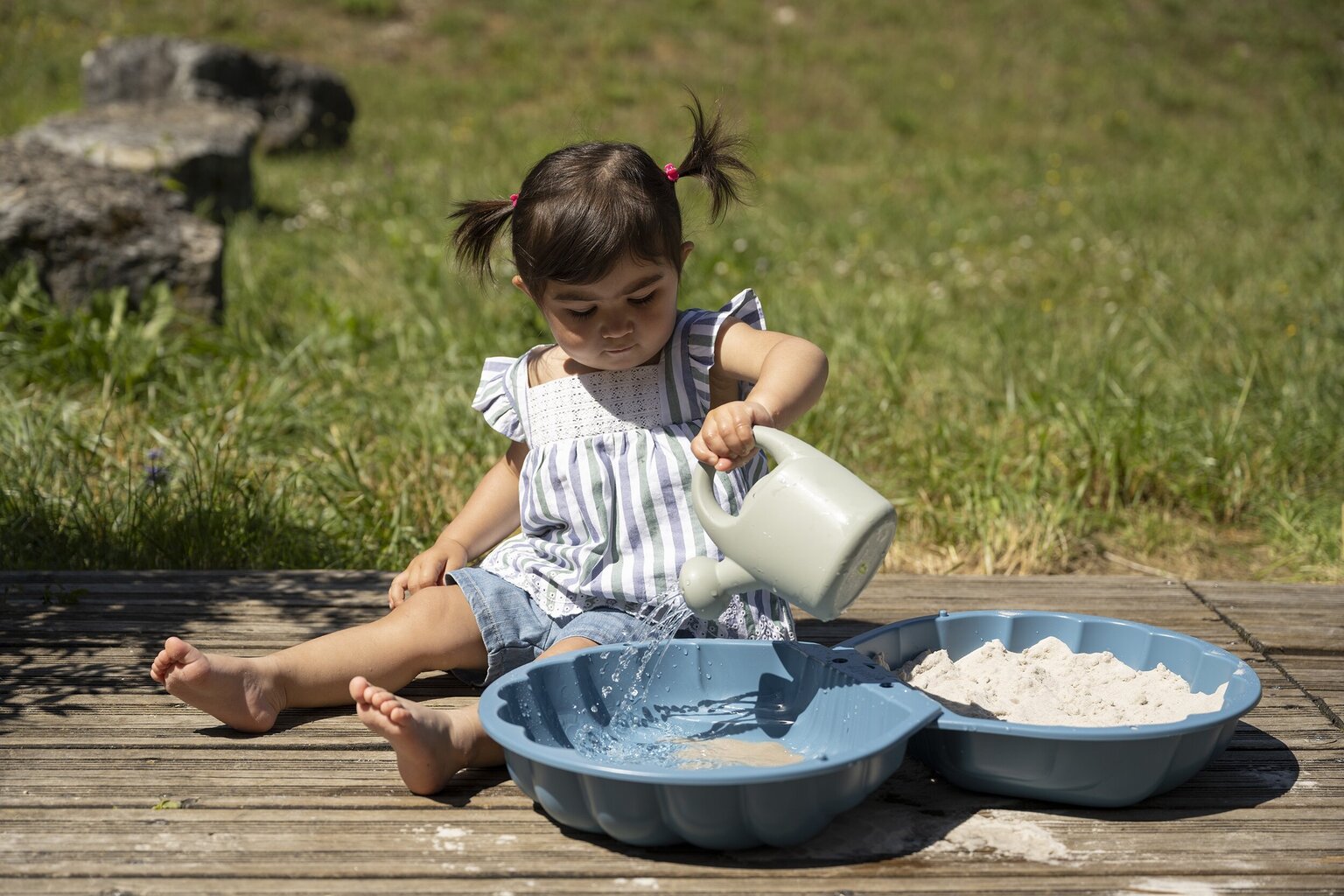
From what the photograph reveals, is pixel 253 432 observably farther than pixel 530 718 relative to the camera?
Yes

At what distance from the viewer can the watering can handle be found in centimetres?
173

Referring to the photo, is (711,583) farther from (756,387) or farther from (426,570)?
(426,570)

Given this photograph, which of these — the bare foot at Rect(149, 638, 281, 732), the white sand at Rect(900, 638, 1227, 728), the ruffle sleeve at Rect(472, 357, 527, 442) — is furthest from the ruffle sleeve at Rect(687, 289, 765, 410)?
the bare foot at Rect(149, 638, 281, 732)

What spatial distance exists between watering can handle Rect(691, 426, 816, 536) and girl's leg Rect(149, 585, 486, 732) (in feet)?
1.74

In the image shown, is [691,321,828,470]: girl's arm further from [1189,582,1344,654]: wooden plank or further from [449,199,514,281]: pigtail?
[1189,582,1344,654]: wooden plank

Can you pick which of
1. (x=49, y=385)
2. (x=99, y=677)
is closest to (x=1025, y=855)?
(x=99, y=677)

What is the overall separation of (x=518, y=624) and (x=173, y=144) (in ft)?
14.9

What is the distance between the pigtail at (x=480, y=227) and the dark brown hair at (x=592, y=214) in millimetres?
41

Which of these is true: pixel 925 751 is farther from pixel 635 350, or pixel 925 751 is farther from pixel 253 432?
pixel 253 432

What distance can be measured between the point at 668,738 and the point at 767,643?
8.0 inches

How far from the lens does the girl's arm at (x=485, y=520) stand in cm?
230

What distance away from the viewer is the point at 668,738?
1951 mm

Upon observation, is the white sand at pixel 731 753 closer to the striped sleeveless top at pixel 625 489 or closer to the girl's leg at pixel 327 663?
the striped sleeveless top at pixel 625 489

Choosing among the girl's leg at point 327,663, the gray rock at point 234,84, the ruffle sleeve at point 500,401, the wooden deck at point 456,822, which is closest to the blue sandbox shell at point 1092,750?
the wooden deck at point 456,822
